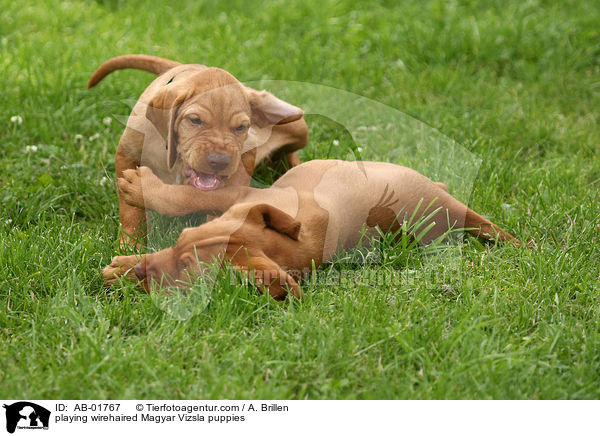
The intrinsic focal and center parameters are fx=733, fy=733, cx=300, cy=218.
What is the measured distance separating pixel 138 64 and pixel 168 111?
1.03 metres

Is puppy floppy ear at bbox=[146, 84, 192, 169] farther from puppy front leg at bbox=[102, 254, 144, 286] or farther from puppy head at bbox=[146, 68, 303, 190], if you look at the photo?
puppy front leg at bbox=[102, 254, 144, 286]

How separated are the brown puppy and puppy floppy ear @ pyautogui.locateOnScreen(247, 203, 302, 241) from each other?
17.1 inches

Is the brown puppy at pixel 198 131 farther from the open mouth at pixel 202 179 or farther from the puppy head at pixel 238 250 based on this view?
the puppy head at pixel 238 250

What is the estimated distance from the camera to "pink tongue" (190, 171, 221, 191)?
360 cm

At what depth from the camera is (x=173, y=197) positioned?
3.51m

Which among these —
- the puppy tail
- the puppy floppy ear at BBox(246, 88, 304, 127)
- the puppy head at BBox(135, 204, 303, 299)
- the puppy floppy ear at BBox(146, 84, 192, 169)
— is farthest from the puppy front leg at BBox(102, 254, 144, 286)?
the puppy tail

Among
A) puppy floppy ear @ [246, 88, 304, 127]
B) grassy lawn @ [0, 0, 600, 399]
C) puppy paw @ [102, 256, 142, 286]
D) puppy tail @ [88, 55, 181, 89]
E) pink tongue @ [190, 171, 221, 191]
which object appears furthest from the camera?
puppy tail @ [88, 55, 181, 89]

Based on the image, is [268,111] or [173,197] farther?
[268,111]

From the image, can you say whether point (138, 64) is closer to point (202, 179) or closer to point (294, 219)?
point (202, 179)

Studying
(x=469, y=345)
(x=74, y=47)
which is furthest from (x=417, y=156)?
(x=74, y=47)

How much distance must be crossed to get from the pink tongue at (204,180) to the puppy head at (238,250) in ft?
1.33

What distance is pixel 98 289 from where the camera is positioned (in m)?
3.40
